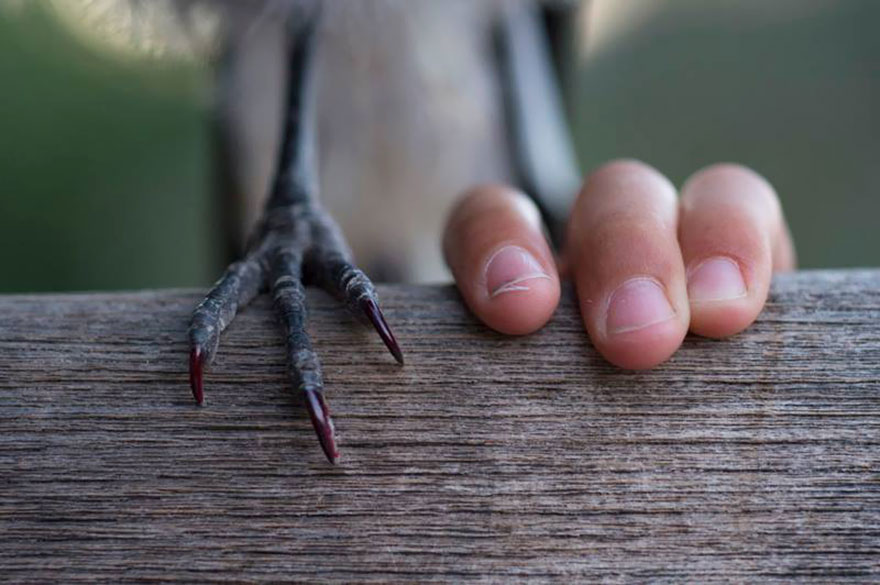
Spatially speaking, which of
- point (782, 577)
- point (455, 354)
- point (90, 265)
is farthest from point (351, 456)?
point (90, 265)

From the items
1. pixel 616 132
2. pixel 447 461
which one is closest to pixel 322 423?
pixel 447 461

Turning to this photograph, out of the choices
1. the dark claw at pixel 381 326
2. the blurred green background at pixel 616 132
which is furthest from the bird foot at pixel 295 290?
the blurred green background at pixel 616 132

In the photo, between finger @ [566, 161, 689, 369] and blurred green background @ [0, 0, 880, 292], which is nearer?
finger @ [566, 161, 689, 369]

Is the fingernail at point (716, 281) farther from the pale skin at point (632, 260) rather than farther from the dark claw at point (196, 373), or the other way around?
the dark claw at point (196, 373)

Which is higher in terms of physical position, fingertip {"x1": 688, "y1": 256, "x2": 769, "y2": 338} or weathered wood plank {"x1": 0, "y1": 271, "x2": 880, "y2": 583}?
fingertip {"x1": 688, "y1": 256, "x2": 769, "y2": 338}

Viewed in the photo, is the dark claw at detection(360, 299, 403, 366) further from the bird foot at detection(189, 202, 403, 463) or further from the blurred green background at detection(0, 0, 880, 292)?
the blurred green background at detection(0, 0, 880, 292)

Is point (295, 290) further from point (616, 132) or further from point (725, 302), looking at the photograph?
point (616, 132)

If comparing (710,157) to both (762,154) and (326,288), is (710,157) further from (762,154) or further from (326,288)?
(326,288)

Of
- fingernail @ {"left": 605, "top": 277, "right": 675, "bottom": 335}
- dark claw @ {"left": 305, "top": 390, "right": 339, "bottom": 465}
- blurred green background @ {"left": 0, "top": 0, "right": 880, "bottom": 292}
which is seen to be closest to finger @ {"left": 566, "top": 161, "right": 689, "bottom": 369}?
fingernail @ {"left": 605, "top": 277, "right": 675, "bottom": 335}
